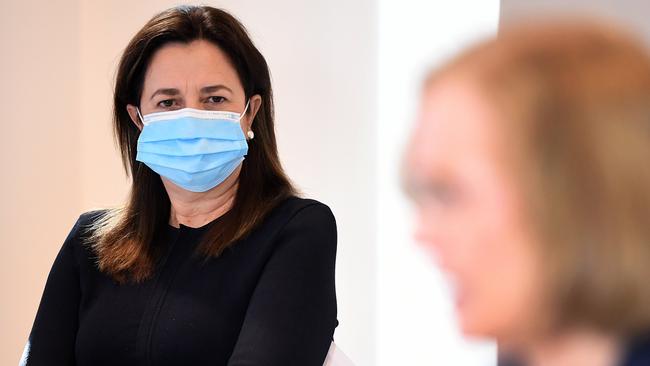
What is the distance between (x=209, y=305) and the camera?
5.58 feet

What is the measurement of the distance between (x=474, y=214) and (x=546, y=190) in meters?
0.05

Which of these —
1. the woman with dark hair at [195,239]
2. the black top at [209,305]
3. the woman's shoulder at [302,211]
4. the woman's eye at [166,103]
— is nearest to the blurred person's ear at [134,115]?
the woman with dark hair at [195,239]

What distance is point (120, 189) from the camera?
120 inches

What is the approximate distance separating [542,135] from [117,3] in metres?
2.69

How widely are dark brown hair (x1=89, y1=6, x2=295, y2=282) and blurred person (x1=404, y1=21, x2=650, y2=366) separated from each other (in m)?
1.23

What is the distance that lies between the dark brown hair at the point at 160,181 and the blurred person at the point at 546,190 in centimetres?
123

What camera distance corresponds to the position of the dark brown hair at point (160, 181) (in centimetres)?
181

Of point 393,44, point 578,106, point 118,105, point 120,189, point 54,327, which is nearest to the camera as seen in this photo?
point 578,106

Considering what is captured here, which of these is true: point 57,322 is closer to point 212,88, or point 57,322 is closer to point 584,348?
point 212,88

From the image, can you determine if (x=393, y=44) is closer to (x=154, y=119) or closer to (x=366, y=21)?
(x=366, y=21)

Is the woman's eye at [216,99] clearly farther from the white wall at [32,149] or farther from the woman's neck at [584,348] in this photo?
the woman's neck at [584,348]

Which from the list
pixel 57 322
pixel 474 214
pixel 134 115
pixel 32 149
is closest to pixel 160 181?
pixel 134 115

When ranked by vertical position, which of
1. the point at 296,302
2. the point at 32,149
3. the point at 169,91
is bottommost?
the point at 296,302

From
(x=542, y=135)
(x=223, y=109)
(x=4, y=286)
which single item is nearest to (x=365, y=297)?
(x=223, y=109)
